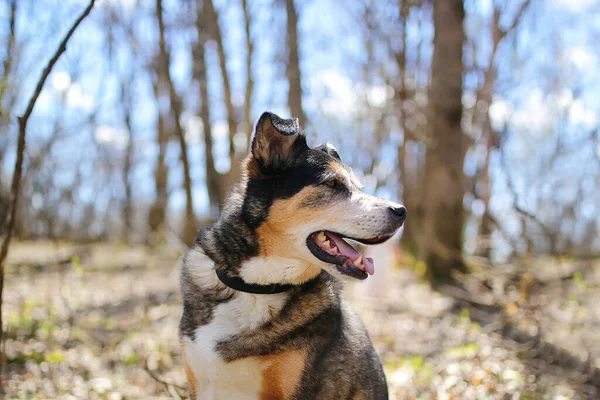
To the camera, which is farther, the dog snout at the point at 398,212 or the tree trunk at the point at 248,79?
the tree trunk at the point at 248,79

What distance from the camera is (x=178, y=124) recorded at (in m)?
13.4

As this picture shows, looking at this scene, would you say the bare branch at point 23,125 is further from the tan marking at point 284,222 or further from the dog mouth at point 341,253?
the dog mouth at point 341,253

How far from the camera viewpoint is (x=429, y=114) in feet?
36.3

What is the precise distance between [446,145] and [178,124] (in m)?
6.53

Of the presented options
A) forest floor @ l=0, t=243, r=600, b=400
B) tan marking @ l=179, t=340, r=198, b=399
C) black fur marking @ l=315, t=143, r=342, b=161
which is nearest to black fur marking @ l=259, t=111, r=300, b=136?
black fur marking @ l=315, t=143, r=342, b=161

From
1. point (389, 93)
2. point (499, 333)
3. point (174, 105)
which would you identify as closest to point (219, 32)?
point (174, 105)

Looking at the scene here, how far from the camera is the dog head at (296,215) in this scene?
344cm

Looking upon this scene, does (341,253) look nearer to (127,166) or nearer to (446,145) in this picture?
(446,145)

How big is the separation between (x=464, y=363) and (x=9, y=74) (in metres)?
6.47

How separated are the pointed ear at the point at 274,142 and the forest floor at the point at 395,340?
101 centimetres

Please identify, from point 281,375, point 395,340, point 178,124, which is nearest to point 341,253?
point 281,375

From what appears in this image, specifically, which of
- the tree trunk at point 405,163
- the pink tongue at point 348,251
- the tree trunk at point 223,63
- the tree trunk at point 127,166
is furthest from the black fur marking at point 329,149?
the tree trunk at point 127,166

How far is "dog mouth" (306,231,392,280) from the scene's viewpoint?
3.37 meters

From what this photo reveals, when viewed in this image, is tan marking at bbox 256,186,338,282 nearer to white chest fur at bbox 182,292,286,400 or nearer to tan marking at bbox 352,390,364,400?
white chest fur at bbox 182,292,286,400
